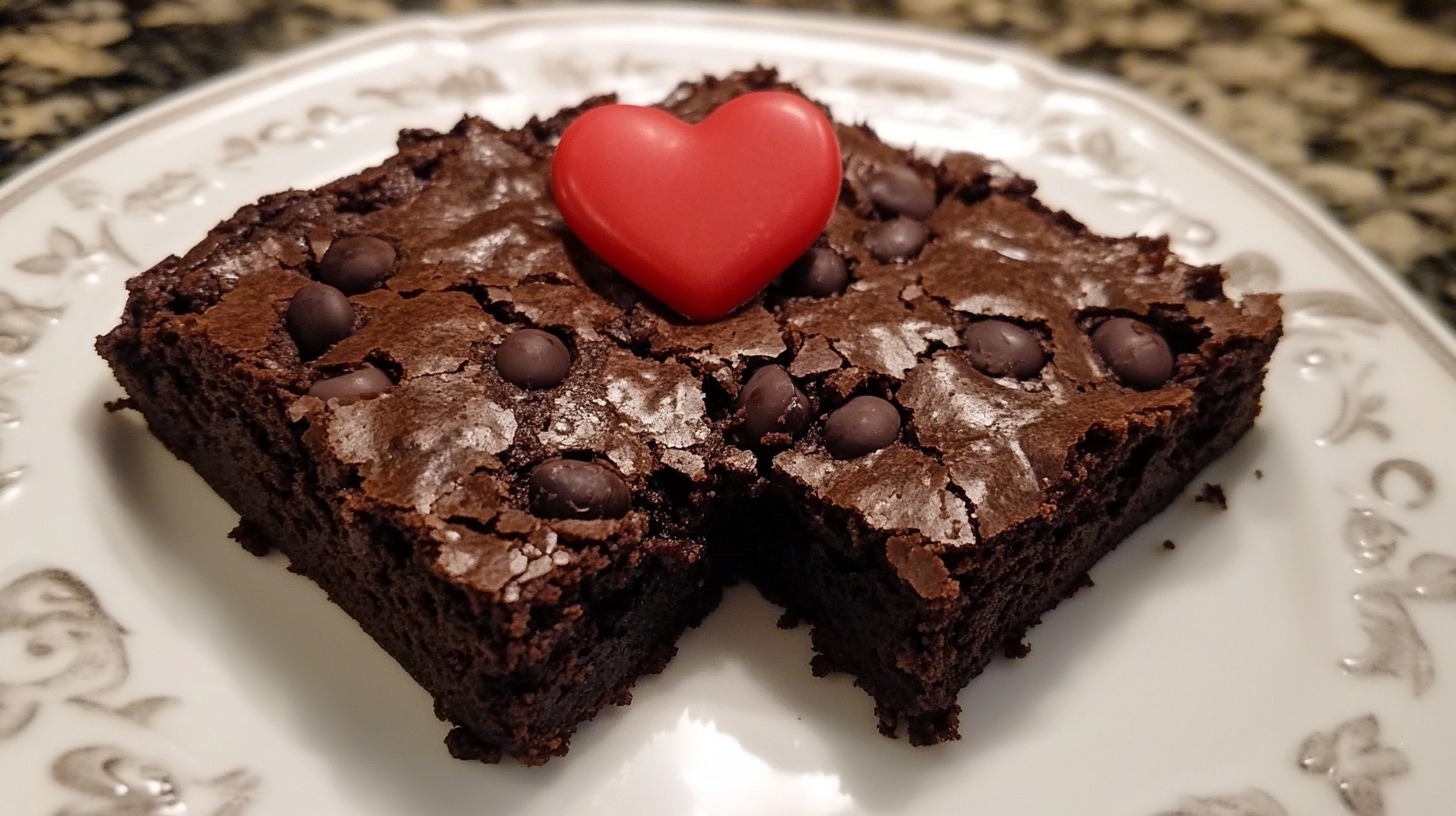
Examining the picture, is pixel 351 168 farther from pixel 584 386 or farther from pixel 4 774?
pixel 4 774

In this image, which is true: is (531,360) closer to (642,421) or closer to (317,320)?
(642,421)

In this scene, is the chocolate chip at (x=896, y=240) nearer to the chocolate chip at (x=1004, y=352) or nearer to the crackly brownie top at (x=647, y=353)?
the crackly brownie top at (x=647, y=353)

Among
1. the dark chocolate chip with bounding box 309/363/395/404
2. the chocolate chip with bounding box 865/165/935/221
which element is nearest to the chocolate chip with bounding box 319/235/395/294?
the dark chocolate chip with bounding box 309/363/395/404

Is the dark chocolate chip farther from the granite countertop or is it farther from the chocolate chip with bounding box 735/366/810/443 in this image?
the granite countertop

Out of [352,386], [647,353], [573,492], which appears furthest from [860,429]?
[352,386]

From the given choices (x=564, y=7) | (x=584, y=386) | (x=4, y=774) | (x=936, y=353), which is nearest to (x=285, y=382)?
(x=584, y=386)

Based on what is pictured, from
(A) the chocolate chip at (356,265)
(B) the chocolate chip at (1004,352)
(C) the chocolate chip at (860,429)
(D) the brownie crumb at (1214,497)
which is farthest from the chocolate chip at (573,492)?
(D) the brownie crumb at (1214,497)
